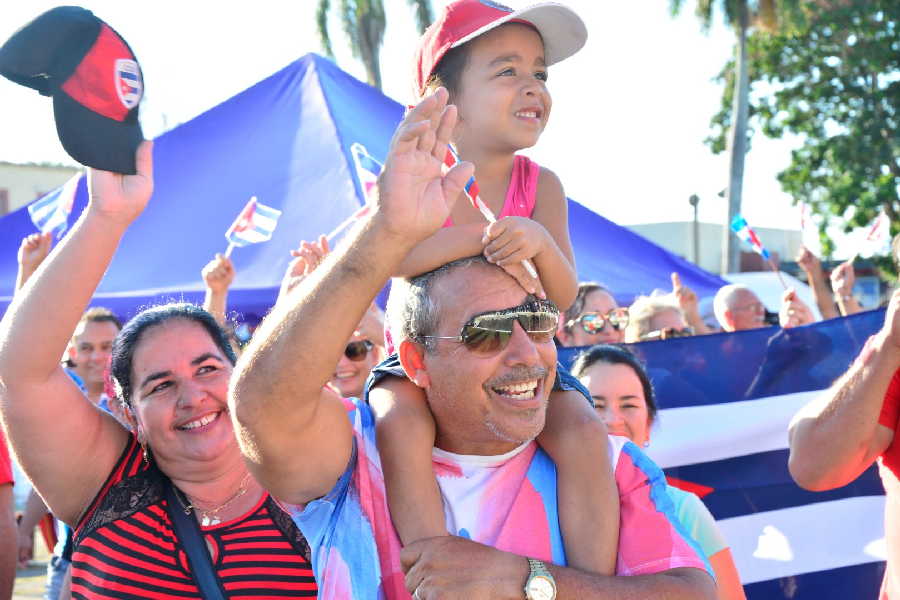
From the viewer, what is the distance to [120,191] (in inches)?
103

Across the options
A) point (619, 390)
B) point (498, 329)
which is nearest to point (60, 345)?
point (498, 329)

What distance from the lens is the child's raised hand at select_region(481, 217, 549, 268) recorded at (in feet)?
8.09

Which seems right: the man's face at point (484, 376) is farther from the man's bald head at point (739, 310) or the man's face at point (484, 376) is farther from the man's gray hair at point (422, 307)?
the man's bald head at point (739, 310)

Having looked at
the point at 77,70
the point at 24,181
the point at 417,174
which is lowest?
the point at 417,174

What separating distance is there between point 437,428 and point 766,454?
8.86 feet

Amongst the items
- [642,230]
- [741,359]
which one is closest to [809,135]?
[642,230]

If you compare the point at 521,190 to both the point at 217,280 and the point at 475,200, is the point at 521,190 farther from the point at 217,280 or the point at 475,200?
the point at 217,280

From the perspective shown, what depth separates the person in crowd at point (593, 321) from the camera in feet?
18.7

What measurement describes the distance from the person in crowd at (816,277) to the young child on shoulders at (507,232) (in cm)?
418

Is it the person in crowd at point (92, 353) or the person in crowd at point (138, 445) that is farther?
the person in crowd at point (92, 353)

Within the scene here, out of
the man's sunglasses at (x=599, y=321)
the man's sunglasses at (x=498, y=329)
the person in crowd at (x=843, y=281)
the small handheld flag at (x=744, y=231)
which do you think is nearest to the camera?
the man's sunglasses at (x=498, y=329)

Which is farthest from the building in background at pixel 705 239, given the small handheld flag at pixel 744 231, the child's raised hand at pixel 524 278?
the child's raised hand at pixel 524 278

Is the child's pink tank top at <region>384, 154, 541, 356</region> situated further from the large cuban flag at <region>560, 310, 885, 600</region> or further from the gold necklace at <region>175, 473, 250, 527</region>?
the large cuban flag at <region>560, 310, 885, 600</region>

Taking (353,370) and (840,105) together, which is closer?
(353,370)
